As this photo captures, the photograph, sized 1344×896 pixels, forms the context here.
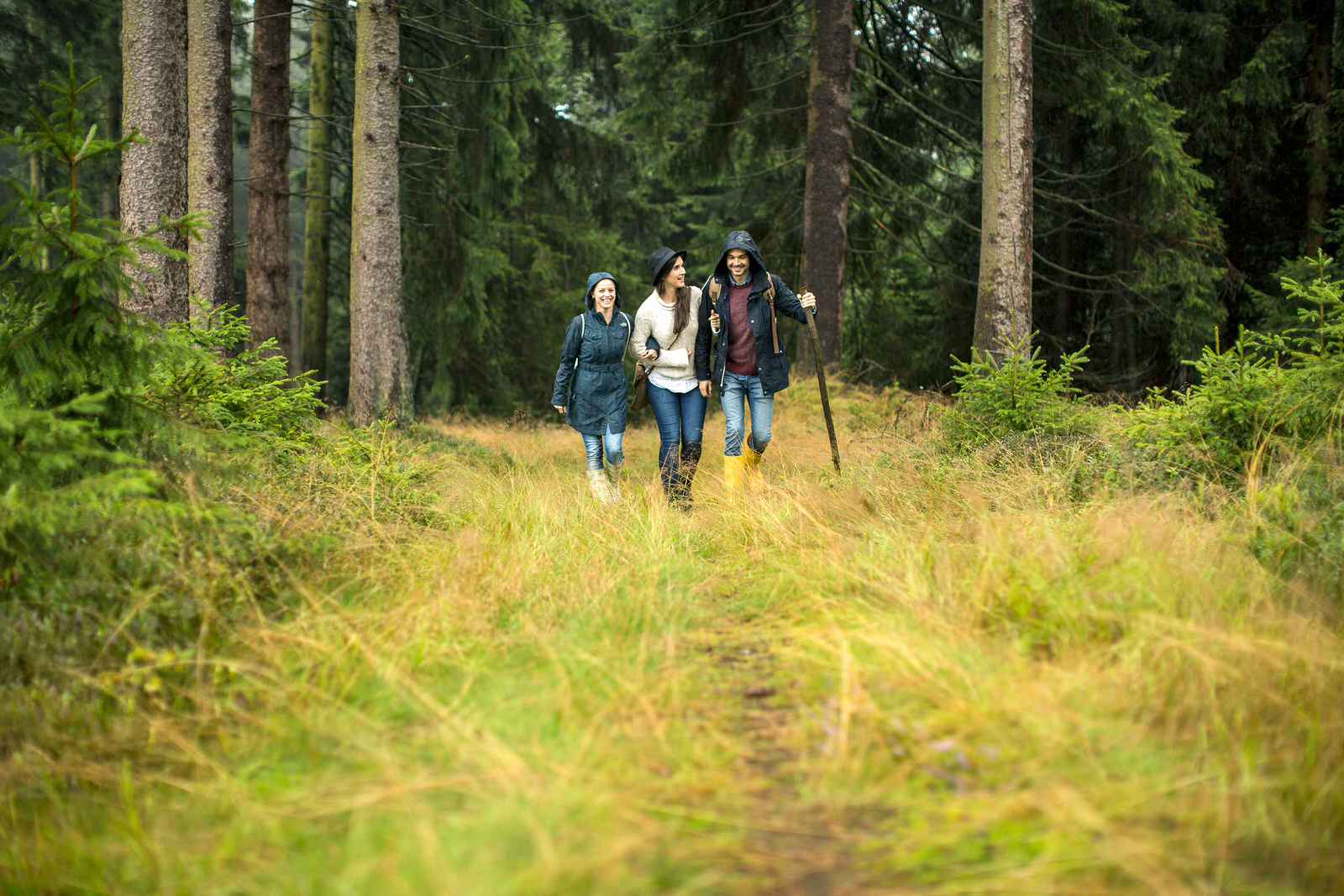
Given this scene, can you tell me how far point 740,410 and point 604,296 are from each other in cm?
142

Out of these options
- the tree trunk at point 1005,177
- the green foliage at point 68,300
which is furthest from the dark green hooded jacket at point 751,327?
the green foliage at point 68,300

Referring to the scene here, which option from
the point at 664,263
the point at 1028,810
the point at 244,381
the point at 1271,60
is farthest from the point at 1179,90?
the point at 1028,810

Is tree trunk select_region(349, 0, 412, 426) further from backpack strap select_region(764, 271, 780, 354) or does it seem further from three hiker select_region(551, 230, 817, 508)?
backpack strap select_region(764, 271, 780, 354)

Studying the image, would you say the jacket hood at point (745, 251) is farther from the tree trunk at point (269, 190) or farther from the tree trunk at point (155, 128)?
the tree trunk at point (269, 190)

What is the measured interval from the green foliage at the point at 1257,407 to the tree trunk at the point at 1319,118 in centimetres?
1099

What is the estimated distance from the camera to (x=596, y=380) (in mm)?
7883

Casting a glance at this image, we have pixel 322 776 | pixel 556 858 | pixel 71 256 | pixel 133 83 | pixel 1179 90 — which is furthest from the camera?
pixel 1179 90

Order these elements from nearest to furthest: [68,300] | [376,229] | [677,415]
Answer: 1. [68,300]
2. [677,415]
3. [376,229]

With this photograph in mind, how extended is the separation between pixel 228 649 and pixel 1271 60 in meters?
16.0

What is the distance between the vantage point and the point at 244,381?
6.49m

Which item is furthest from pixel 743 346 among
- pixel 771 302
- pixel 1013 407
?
pixel 1013 407

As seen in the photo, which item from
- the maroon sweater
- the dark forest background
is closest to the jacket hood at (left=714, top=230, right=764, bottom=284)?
the maroon sweater

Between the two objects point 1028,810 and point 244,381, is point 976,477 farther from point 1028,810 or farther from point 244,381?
point 244,381

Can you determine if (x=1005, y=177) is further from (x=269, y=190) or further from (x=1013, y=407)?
(x=269, y=190)
